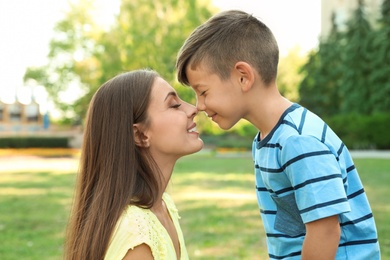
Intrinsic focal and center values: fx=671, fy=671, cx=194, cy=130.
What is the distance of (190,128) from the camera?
8.96 ft

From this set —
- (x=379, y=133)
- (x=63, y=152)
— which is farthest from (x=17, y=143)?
(x=379, y=133)

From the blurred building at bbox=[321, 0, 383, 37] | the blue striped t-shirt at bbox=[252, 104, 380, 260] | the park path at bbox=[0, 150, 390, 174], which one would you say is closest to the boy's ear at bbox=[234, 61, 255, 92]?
the blue striped t-shirt at bbox=[252, 104, 380, 260]

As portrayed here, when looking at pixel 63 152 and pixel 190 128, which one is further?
pixel 63 152

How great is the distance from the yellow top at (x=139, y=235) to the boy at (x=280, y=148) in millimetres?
436

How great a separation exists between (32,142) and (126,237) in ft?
98.7

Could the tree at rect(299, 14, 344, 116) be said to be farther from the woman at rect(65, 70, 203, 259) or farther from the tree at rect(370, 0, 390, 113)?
the woman at rect(65, 70, 203, 259)

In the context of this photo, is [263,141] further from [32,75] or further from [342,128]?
[32,75]

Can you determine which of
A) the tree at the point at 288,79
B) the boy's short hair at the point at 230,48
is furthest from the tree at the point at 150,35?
the boy's short hair at the point at 230,48

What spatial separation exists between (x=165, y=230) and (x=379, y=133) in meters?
25.2

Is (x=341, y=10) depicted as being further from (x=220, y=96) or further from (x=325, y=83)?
(x=220, y=96)

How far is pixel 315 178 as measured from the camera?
238cm

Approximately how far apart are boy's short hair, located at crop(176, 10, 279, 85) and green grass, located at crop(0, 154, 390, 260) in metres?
1.30

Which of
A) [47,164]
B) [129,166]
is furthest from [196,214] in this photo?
[47,164]

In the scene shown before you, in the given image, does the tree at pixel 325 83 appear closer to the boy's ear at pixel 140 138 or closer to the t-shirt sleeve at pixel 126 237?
the boy's ear at pixel 140 138
